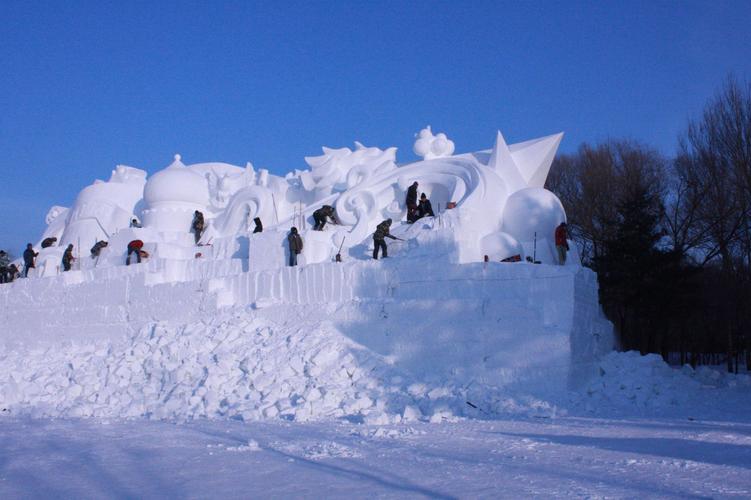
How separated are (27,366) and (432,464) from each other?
11.0 metres

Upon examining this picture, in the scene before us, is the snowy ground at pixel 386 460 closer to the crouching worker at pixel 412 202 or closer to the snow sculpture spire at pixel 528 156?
the crouching worker at pixel 412 202

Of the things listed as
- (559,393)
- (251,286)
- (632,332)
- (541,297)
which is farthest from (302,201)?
(632,332)

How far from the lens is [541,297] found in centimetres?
1123

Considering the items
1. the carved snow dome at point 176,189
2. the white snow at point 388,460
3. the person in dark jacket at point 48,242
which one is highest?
the carved snow dome at point 176,189

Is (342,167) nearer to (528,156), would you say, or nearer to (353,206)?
(353,206)

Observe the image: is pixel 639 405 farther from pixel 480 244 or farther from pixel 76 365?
pixel 76 365

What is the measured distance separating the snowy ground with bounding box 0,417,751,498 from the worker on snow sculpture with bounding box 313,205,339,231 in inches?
278

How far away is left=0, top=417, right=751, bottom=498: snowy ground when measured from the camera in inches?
209

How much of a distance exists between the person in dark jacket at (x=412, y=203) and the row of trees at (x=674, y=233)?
5897 mm

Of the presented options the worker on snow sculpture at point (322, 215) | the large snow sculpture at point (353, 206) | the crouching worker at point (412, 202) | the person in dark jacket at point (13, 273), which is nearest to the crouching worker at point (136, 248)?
the large snow sculpture at point (353, 206)

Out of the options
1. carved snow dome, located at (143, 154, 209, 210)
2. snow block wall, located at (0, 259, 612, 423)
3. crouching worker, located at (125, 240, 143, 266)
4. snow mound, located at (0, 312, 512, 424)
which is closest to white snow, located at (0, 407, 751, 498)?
snow mound, located at (0, 312, 512, 424)

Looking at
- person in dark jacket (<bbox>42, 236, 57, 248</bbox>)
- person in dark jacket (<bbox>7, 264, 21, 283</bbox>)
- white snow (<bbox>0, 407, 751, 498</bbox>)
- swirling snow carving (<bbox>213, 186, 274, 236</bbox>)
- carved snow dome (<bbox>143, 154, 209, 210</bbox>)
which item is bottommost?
white snow (<bbox>0, 407, 751, 498</bbox>)

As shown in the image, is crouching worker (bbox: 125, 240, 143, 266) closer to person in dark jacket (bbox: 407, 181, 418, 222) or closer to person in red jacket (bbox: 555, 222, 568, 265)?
person in dark jacket (bbox: 407, 181, 418, 222)

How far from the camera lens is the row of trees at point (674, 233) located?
1692 cm
